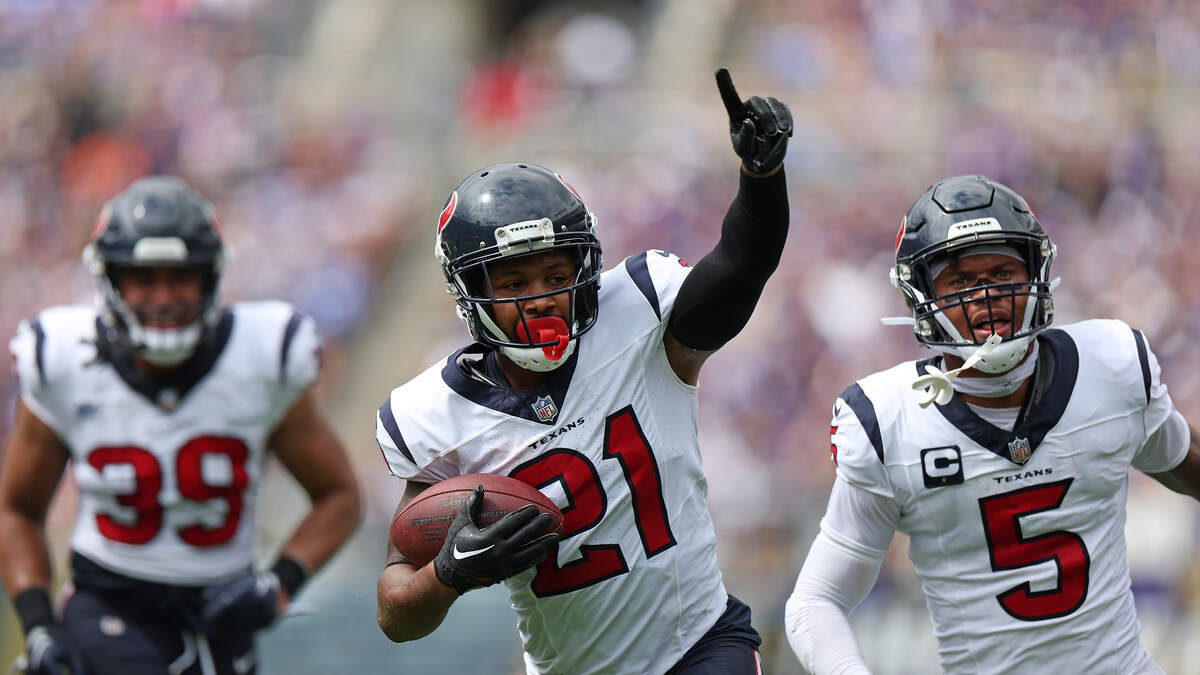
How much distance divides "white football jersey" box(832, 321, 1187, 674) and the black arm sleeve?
0.44 m

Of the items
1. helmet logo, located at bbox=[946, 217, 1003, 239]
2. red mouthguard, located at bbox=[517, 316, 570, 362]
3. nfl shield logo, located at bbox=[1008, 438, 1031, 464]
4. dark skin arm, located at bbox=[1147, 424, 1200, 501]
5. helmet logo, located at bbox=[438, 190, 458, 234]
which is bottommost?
dark skin arm, located at bbox=[1147, 424, 1200, 501]

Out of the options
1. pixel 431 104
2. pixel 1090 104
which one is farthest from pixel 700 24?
pixel 1090 104

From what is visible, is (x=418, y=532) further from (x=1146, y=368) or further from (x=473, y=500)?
(x=1146, y=368)

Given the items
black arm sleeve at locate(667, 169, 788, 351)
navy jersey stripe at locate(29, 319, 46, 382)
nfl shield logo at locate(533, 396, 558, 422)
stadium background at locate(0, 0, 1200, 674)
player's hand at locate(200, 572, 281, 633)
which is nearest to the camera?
black arm sleeve at locate(667, 169, 788, 351)

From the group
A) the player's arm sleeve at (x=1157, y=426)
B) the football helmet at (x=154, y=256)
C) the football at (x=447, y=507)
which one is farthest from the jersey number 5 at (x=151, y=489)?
the player's arm sleeve at (x=1157, y=426)

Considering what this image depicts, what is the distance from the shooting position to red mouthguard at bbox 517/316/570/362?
2.69 m

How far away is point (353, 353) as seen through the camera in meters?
9.83

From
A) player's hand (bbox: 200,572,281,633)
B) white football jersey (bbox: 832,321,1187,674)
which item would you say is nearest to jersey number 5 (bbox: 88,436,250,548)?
player's hand (bbox: 200,572,281,633)

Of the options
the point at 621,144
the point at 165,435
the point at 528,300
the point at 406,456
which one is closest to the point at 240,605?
the point at 165,435

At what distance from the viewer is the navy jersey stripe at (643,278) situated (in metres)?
2.85

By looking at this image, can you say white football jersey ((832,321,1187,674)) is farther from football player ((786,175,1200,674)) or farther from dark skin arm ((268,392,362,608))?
dark skin arm ((268,392,362,608))

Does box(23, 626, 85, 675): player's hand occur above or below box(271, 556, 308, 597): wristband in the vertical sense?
below

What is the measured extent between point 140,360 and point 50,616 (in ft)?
2.44

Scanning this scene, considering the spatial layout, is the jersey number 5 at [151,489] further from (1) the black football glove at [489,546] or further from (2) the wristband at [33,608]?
(1) the black football glove at [489,546]
